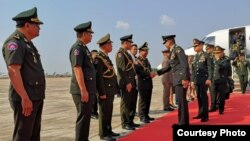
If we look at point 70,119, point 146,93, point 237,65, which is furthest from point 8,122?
point 237,65

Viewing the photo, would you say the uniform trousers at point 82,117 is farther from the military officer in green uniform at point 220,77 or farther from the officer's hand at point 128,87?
the military officer in green uniform at point 220,77

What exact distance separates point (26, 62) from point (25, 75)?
15cm

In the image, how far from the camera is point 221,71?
914 centimetres

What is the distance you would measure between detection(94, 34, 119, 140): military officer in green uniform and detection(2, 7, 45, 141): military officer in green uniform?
6.04 feet

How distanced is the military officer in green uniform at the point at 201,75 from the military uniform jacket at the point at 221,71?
3.01 feet

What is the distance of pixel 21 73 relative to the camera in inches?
152

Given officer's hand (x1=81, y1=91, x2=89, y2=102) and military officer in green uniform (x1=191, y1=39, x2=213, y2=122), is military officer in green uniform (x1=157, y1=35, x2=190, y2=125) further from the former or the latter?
officer's hand (x1=81, y1=91, x2=89, y2=102)

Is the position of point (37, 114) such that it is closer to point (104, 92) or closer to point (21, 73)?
point (21, 73)

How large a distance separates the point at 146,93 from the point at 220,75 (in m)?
2.23

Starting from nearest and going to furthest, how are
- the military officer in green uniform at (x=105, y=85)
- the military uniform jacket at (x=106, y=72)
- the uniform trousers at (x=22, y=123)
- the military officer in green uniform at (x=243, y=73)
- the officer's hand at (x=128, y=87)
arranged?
the uniform trousers at (x=22, y=123) < the military officer in green uniform at (x=105, y=85) < the military uniform jacket at (x=106, y=72) < the officer's hand at (x=128, y=87) < the military officer in green uniform at (x=243, y=73)

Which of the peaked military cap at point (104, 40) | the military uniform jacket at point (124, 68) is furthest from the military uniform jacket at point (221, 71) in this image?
the peaked military cap at point (104, 40)

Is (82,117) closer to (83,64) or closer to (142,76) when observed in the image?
(83,64)

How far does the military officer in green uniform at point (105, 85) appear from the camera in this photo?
5.86m

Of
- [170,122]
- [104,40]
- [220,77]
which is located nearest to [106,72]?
[104,40]
